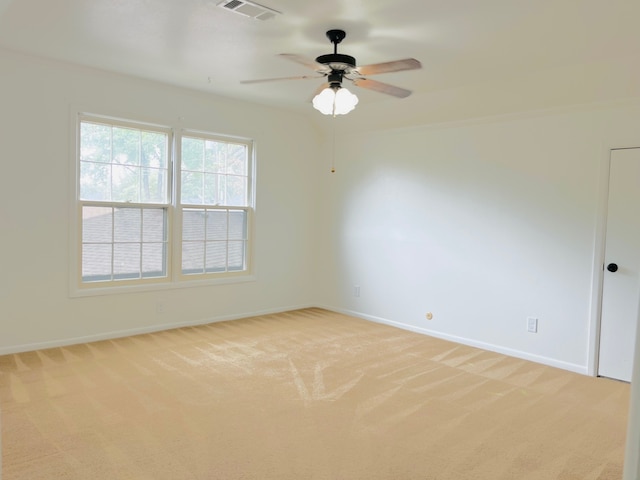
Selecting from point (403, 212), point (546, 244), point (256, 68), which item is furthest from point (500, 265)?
point (256, 68)

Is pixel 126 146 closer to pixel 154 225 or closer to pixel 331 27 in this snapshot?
pixel 154 225

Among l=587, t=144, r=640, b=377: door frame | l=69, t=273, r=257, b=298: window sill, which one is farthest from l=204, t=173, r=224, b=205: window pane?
l=587, t=144, r=640, b=377: door frame

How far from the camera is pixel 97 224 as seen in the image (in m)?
4.64

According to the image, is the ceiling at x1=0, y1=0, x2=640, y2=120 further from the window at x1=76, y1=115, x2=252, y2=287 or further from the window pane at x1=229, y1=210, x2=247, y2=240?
the window pane at x1=229, y1=210, x2=247, y2=240

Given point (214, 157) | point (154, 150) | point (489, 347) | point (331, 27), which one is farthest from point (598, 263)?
point (154, 150)

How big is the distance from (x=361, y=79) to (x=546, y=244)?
2396mm

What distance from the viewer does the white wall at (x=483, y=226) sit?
418 centimetres

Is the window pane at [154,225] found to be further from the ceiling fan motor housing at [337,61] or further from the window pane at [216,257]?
the ceiling fan motor housing at [337,61]

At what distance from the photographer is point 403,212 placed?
5.56 metres

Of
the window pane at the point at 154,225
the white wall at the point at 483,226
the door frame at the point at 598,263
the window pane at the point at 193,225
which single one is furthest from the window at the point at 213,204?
the door frame at the point at 598,263

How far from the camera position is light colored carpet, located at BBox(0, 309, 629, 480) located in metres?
2.53

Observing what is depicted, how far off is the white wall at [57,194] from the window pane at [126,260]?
226 mm

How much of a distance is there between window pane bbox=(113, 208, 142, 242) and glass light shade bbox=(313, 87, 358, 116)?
2.58m

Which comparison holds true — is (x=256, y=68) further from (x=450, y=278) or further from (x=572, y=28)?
(x=450, y=278)
